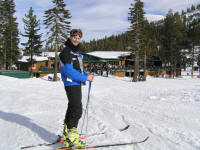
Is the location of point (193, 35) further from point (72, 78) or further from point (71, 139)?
point (71, 139)

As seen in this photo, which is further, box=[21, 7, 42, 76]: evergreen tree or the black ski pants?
box=[21, 7, 42, 76]: evergreen tree

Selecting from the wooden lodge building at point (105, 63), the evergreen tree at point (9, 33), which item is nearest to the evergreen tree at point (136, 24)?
the wooden lodge building at point (105, 63)

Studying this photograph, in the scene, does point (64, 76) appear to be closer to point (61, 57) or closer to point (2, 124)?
point (61, 57)

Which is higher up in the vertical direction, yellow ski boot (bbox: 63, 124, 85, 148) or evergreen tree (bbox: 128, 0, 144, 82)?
evergreen tree (bbox: 128, 0, 144, 82)

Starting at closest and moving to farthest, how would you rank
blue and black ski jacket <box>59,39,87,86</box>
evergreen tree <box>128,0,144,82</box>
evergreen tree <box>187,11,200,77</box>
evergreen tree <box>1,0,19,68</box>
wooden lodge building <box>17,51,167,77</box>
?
blue and black ski jacket <box>59,39,87,86</box>, evergreen tree <box>128,0,144,82</box>, evergreen tree <box>1,0,19,68</box>, wooden lodge building <box>17,51,167,77</box>, evergreen tree <box>187,11,200,77</box>

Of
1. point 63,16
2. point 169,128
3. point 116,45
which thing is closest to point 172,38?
point 63,16

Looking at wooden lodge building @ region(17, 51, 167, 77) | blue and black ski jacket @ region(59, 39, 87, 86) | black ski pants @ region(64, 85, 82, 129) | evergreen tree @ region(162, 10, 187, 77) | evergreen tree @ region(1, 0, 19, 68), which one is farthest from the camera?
evergreen tree @ region(162, 10, 187, 77)

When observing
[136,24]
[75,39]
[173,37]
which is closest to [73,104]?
[75,39]

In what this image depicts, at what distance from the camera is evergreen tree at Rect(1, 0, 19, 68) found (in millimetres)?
33438

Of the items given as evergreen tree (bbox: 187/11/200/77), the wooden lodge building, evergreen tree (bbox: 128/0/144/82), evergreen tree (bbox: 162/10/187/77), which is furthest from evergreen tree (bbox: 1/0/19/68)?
evergreen tree (bbox: 187/11/200/77)

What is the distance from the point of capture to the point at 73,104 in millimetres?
3055

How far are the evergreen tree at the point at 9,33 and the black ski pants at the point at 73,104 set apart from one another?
3477 cm

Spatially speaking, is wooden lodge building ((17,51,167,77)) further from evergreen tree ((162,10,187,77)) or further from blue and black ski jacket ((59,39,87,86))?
blue and black ski jacket ((59,39,87,86))

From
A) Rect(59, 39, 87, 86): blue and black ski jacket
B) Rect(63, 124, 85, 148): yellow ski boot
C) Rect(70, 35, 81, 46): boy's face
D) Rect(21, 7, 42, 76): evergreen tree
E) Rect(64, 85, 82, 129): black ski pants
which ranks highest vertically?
Rect(21, 7, 42, 76): evergreen tree
